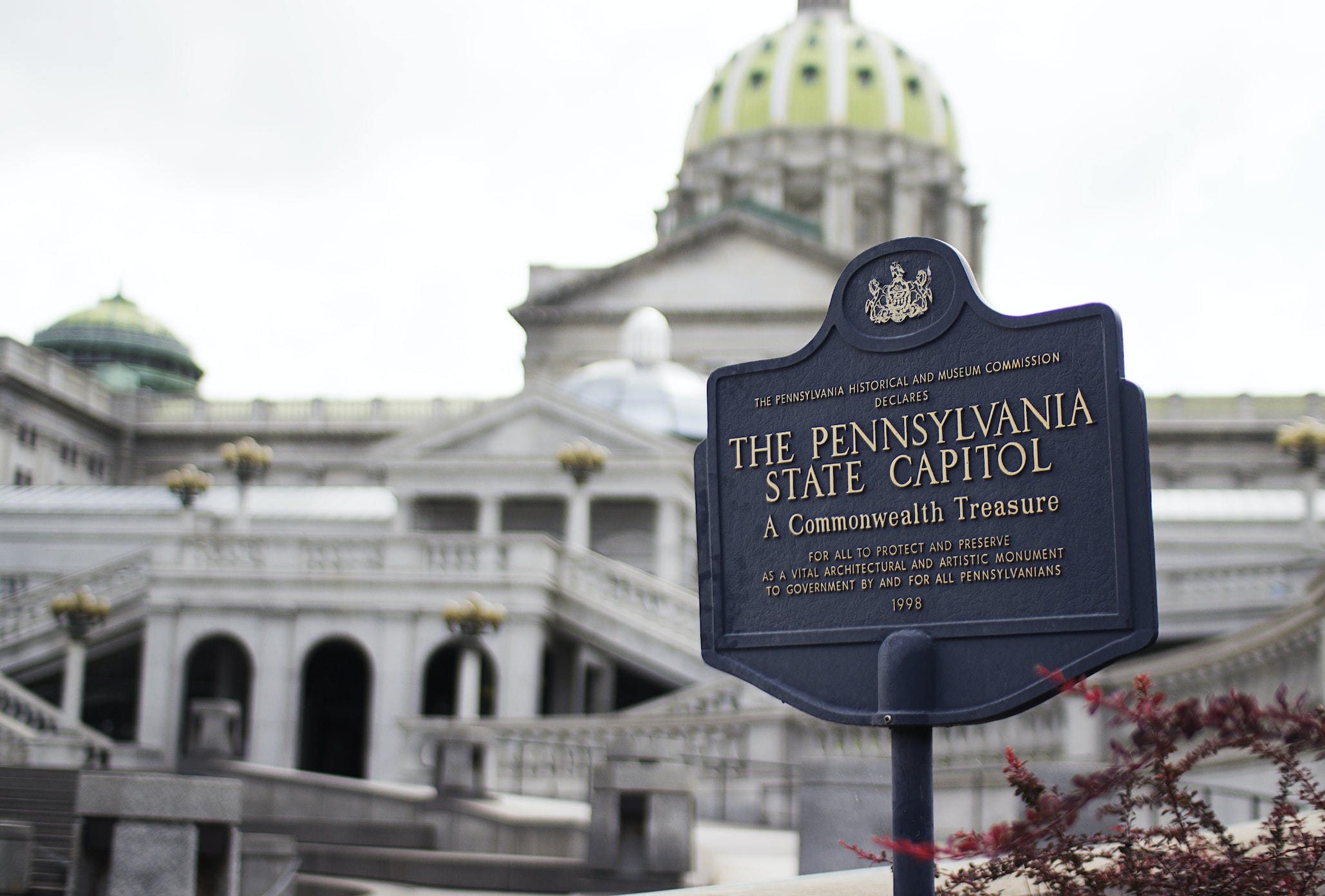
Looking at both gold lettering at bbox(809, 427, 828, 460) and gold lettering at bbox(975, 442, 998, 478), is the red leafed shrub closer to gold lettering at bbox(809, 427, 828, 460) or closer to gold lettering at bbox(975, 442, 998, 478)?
gold lettering at bbox(975, 442, 998, 478)

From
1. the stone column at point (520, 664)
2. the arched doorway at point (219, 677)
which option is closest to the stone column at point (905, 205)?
the arched doorway at point (219, 677)

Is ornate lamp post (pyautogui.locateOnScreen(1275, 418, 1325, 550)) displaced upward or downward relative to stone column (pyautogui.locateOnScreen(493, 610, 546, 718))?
upward

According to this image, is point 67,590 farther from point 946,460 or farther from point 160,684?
point 946,460

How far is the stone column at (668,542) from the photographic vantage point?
1622 inches

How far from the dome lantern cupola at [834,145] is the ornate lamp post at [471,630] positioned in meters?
72.3

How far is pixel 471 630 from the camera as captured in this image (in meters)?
29.7

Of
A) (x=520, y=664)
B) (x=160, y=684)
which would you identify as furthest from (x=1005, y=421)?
(x=160, y=684)

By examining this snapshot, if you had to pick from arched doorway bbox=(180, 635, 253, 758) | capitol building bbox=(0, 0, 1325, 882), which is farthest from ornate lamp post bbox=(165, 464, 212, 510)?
arched doorway bbox=(180, 635, 253, 758)

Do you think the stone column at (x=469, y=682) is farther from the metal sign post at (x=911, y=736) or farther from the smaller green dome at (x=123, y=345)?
the smaller green dome at (x=123, y=345)

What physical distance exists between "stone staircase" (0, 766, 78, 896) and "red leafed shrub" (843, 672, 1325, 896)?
1229 cm

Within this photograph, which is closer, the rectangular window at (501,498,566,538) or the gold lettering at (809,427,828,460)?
the gold lettering at (809,427,828,460)

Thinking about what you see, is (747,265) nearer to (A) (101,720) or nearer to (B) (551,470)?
(B) (551,470)

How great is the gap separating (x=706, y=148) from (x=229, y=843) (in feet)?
337

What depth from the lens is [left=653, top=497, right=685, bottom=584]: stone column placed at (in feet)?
135
